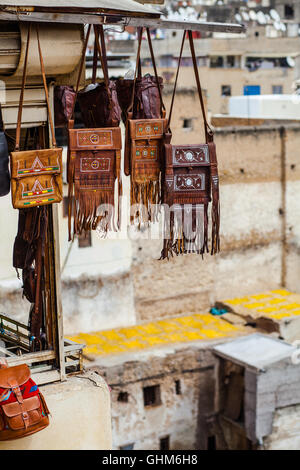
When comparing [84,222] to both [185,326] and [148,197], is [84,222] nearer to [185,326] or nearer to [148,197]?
[148,197]

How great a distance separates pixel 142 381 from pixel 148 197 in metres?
11.3

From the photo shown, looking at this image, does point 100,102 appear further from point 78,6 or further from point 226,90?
A: point 226,90

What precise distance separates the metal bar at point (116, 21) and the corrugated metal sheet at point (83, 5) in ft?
0.13

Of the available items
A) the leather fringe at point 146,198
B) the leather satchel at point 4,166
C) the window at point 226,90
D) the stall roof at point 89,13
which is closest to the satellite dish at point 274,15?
the window at point 226,90

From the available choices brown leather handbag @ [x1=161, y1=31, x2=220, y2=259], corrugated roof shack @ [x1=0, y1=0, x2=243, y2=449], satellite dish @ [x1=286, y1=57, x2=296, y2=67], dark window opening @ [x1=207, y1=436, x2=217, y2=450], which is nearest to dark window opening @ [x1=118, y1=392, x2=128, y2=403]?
dark window opening @ [x1=207, y1=436, x2=217, y2=450]

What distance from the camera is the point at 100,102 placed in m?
4.37

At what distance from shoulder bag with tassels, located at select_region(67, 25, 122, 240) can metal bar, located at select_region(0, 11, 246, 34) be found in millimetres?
256

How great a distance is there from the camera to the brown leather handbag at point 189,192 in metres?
4.35

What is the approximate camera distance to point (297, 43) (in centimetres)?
3188

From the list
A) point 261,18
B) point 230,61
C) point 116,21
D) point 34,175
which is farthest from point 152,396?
point 261,18

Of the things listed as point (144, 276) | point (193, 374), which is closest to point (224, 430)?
point (193, 374)

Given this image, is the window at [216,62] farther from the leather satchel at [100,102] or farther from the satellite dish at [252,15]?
the leather satchel at [100,102]

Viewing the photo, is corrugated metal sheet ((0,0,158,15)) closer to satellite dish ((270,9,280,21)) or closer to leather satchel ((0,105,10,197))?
leather satchel ((0,105,10,197))

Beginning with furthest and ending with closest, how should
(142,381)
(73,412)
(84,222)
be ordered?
(142,381) < (73,412) < (84,222)
